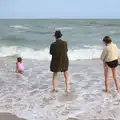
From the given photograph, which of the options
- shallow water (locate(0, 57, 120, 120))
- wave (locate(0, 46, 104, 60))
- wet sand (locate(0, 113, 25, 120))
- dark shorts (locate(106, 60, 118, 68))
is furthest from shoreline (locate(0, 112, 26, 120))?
wave (locate(0, 46, 104, 60))

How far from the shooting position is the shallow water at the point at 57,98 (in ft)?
21.0

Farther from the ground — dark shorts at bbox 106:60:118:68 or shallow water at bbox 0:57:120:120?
dark shorts at bbox 106:60:118:68

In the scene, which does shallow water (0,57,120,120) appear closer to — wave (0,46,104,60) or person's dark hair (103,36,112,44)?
person's dark hair (103,36,112,44)

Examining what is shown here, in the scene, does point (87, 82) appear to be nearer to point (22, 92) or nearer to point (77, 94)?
point (77, 94)

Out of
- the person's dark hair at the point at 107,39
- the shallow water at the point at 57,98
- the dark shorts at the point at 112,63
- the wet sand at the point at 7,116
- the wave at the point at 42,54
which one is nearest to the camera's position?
the wet sand at the point at 7,116

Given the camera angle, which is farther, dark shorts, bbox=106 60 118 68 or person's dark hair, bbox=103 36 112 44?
dark shorts, bbox=106 60 118 68

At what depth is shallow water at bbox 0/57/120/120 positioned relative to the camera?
6.41 m

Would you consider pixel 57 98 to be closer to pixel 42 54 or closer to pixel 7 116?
pixel 7 116

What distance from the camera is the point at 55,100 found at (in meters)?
7.45

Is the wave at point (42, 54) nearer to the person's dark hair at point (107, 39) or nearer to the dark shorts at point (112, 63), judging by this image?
the dark shorts at point (112, 63)

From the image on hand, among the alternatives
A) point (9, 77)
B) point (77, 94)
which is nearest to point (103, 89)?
point (77, 94)

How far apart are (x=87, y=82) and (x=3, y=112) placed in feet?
11.7

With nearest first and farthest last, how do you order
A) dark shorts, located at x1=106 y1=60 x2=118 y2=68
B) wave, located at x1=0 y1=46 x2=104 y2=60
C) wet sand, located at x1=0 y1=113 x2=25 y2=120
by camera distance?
wet sand, located at x1=0 y1=113 x2=25 y2=120 → dark shorts, located at x1=106 y1=60 x2=118 y2=68 → wave, located at x1=0 y1=46 x2=104 y2=60

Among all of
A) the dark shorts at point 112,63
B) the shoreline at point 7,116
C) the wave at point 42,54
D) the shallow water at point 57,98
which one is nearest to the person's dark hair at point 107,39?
the dark shorts at point 112,63
